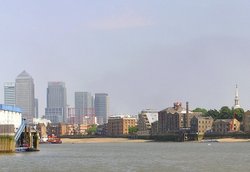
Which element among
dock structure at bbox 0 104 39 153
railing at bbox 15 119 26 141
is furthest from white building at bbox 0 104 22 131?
railing at bbox 15 119 26 141

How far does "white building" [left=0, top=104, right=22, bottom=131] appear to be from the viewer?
131125 mm

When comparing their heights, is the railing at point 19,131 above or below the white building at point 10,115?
below

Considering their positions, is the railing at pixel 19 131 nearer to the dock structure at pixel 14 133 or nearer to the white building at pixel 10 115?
the dock structure at pixel 14 133

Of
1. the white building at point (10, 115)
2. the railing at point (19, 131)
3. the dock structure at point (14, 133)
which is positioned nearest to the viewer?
the dock structure at point (14, 133)

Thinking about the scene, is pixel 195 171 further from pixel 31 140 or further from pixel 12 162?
pixel 31 140

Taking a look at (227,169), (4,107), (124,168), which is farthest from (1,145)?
(227,169)

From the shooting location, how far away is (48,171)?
81688mm

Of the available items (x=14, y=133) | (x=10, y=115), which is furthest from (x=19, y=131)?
(x=14, y=133)

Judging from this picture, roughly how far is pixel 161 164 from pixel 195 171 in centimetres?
1499

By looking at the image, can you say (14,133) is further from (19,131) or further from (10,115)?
(10,115)

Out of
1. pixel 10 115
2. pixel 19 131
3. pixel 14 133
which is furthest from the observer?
pixel 19 131

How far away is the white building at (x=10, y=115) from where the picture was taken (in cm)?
13112

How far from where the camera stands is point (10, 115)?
137500mm

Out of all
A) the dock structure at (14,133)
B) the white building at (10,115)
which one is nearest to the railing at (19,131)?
the dock structure at (14,133)
